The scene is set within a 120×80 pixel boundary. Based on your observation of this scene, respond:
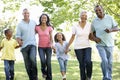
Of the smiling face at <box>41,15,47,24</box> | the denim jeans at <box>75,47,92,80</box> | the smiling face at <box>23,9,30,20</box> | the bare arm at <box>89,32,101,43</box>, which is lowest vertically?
the denim jeans at <box>75,47,92,80</box>

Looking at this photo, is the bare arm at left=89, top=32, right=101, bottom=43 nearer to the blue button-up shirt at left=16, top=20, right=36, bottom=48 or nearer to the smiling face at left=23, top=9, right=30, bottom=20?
the blue button-up shirt at left=16, top=20, right=36, bottom=48

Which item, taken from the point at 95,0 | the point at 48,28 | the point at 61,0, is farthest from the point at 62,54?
the point at 95,0

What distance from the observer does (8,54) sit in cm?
1170

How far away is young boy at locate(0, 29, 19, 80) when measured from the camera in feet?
38.1

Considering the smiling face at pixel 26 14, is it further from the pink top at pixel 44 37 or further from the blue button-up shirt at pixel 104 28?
the blue button-up shirt at pixel 104 28

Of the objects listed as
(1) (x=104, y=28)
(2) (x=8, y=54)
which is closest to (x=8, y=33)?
(2) (x=8, y=54)

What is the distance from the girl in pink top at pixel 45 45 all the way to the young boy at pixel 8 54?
5.86 ft

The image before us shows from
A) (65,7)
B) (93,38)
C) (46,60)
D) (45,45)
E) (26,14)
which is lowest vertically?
(46,60)

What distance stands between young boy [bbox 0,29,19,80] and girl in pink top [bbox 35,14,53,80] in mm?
1785

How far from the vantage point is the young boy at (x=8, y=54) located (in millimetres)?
11617

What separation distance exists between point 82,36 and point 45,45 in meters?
1.18

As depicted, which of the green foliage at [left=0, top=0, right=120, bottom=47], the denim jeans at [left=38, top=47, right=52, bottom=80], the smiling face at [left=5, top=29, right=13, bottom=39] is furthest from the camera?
the green foliage at [left=0, top=0, right=120, bottom=47]

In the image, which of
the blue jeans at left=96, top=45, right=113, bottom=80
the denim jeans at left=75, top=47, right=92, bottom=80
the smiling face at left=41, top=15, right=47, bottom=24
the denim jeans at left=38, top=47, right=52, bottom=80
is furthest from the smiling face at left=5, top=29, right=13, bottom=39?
the blue jeans at left=96, top=45, right=113, bottom=80

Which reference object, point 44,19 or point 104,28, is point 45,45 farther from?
point 104,28
